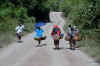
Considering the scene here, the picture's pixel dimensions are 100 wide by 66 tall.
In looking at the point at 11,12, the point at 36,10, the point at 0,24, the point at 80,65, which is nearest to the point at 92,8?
the point at 0,24

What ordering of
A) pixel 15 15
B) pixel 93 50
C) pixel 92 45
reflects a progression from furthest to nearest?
pixel 15 15 → pixel 92 45 → pixel 93 50

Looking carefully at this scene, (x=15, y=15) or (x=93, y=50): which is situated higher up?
(x=15, y=15)

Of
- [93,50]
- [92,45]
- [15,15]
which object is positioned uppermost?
[15,15]

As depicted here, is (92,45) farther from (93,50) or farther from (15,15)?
(15,15)

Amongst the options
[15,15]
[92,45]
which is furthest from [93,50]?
[15,15]

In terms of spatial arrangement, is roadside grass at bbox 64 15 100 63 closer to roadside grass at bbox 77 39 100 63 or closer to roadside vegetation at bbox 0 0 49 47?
roadside grass at bbox 77 39 100 63

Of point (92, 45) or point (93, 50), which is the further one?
point (92, 45)

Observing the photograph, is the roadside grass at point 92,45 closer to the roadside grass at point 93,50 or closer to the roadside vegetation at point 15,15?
the roadside grass at point 93,50

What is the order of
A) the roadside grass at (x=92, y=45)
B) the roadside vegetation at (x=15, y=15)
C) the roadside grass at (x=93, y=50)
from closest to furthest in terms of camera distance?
1. the roadside grass at (x=93, y=50)
2. the roadside grass at (x=92, y=45)
3. the roadside vegetation at (x=15, y=15)

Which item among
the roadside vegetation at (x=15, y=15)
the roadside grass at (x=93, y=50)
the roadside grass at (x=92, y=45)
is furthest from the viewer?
the roadside vegetation at (x=15, y=15)

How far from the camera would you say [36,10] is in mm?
62094

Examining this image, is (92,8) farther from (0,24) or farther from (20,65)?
(20,65)

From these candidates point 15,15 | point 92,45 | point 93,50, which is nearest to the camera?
point 93,50

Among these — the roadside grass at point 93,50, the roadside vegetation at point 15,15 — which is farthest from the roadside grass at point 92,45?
the roadside vegetation at point 15,15
